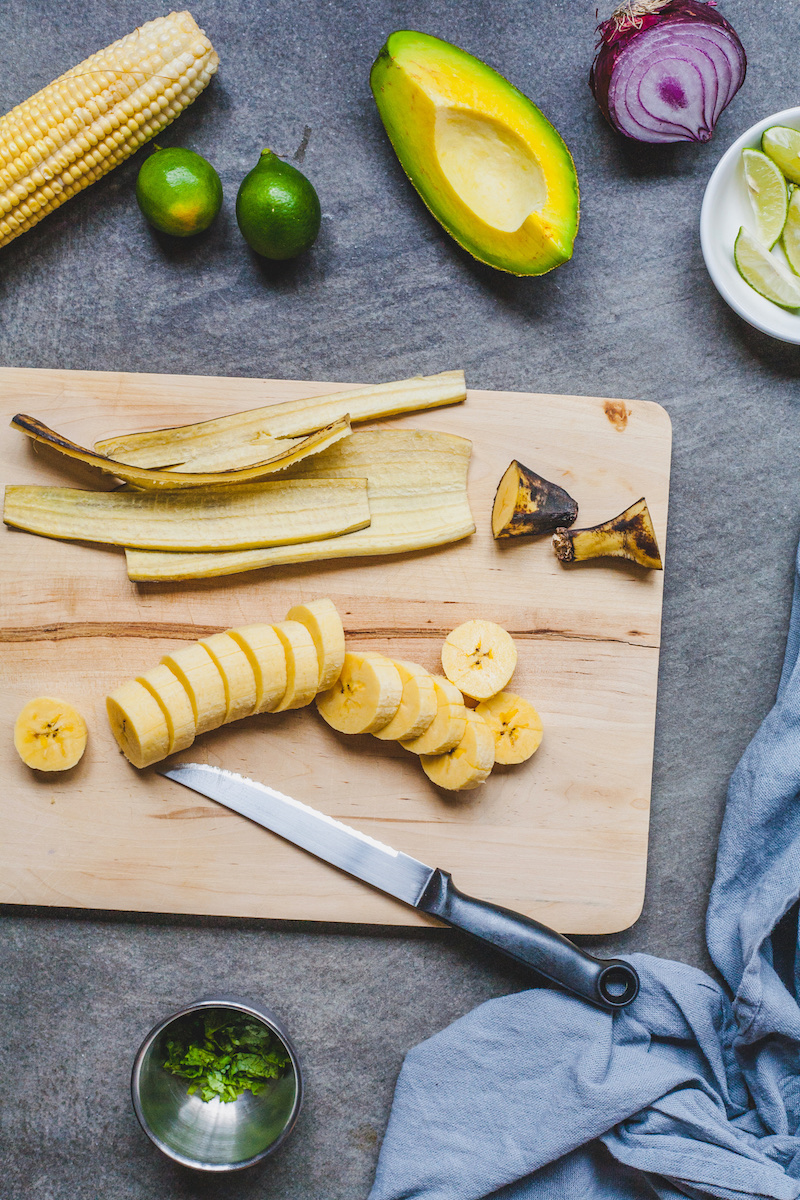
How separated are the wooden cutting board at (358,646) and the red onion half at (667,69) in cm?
71

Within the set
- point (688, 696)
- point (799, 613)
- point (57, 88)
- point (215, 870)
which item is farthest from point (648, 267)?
point (215, 870)

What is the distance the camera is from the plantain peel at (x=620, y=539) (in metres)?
1.88

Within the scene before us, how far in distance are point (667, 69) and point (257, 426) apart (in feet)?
4.27

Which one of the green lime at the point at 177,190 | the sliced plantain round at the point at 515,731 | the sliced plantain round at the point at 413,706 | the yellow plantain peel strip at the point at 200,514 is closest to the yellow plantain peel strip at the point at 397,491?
the yellow plantain peel strip at the point at 200,514

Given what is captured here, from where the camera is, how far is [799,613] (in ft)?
6.75

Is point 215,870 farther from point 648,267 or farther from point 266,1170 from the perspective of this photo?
point 648,267

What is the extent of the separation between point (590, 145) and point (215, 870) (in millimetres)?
2038

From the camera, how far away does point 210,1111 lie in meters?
1.83

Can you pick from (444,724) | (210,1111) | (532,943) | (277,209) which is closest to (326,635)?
(444,724)

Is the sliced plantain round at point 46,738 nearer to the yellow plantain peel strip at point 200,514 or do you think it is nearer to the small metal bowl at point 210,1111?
the yellow plantain peel strip at point 200,514

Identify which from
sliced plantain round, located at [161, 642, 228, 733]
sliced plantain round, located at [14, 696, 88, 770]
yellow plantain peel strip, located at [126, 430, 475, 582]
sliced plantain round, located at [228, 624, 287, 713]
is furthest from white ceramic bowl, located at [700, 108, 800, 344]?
sliced plantain round, located at [14, 696, 88, 770]

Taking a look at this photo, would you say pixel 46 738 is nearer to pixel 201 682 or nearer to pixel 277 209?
pixel 201 682

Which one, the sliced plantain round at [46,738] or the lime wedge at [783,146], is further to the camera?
the lime wedge at [783,146]

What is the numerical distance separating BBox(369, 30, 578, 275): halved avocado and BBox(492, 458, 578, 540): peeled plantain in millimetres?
477
